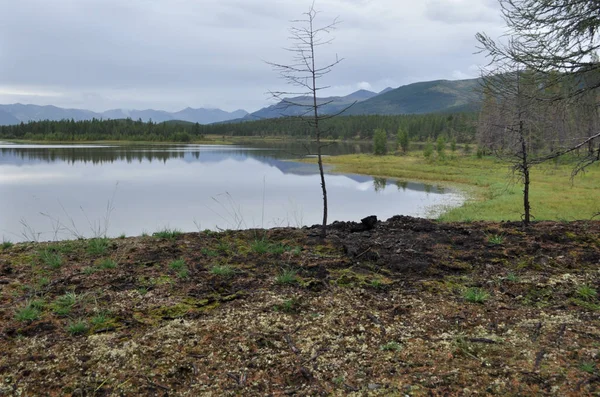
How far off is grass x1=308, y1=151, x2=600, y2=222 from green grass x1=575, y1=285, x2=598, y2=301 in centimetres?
436

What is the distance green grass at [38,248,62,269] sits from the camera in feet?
20.6

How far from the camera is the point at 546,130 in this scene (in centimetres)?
1014

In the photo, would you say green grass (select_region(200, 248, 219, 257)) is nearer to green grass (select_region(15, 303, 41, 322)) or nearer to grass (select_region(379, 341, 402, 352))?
green grass (select_region(15, 303, 41, 322))

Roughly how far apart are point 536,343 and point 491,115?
9.38 m

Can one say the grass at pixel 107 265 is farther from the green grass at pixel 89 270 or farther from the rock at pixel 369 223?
the rock at pixel 369 223

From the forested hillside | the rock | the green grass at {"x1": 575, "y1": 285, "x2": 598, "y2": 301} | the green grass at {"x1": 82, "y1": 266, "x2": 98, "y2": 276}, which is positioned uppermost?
the forested hillside

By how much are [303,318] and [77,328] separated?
2.43 meters

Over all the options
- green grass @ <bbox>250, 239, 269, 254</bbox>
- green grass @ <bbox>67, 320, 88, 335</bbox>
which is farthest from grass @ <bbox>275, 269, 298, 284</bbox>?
green grass @ <bbox>67, 320, 88, 335</bbox>

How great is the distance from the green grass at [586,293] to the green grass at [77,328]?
19.6 feet

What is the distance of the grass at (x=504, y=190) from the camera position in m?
19.0

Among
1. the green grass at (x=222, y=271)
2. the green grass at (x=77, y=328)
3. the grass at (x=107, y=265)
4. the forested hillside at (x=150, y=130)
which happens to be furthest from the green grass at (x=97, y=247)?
the forested hillside at (x=150, y=130)

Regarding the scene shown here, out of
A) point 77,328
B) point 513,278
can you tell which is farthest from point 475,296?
point 77,328

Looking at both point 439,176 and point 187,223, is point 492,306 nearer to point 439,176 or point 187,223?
point 187,223

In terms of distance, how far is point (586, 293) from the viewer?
16.9 feet
